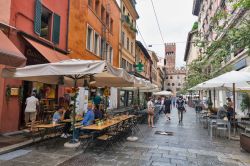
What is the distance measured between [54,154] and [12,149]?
1.30 m

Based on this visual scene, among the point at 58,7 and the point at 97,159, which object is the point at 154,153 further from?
the point at 58,7

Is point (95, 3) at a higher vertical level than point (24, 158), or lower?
higher

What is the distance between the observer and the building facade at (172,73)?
109938mm

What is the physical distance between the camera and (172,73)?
114m

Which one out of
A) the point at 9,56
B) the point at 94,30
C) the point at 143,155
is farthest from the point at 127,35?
the point at 9,56

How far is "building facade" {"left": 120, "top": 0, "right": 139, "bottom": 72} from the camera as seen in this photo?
27.4 meters

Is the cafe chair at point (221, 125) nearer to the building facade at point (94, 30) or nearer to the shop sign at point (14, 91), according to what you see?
the shop sign at point (14, 91)

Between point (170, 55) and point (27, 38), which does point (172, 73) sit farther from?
point (27, 38)

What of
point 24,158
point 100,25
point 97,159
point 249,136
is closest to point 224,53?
point 249,136

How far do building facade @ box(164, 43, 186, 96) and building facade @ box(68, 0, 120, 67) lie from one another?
86977 millimetres

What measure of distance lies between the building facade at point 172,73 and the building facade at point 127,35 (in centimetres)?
7764

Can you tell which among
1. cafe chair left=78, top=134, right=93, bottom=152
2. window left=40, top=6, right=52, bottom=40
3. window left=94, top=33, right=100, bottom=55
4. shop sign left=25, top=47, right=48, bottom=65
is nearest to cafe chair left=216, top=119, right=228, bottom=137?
cafe chair left=78, top=134, right=93, bottom=152

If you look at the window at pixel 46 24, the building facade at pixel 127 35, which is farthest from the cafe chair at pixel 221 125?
the building facade at pixel 127 35

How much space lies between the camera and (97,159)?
258 inches
